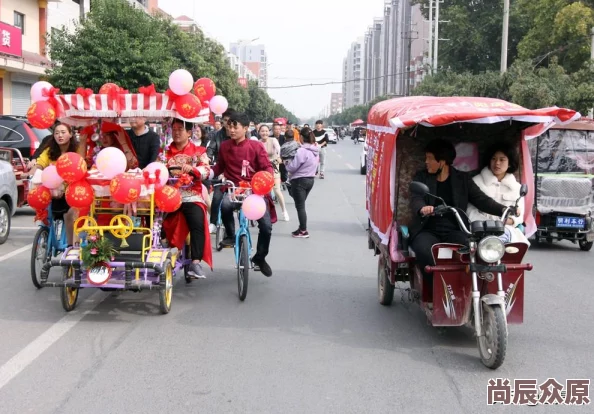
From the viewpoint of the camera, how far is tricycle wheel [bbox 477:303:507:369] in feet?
17.4

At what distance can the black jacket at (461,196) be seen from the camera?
255 inches

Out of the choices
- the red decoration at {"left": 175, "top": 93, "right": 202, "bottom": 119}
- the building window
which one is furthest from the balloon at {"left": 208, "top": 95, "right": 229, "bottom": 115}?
the building window

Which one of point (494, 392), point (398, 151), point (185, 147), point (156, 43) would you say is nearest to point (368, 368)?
point (494, 392)

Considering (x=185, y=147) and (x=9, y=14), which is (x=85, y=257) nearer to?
(x=185, y=147)

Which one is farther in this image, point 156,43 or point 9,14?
point 9,14

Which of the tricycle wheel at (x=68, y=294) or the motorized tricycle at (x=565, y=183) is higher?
the motorized tricycle at (x=565, y=183)

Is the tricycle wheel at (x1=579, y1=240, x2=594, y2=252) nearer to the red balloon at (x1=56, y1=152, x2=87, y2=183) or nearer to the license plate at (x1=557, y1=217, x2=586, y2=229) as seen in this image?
the license plate at (x1=557, y1=217, x2=586, y2=229)

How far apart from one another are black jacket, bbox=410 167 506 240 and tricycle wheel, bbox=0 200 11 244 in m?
7.14

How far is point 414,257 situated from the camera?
6.45 metres

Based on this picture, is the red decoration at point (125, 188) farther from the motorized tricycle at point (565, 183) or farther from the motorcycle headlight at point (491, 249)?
the motorized tricycle at point (565, 183)

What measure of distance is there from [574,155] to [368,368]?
26.2 feet

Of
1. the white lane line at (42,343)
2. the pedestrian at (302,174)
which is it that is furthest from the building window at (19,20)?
the white lane line at (42,343)

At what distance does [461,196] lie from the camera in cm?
652

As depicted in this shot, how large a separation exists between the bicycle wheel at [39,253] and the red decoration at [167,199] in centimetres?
184
